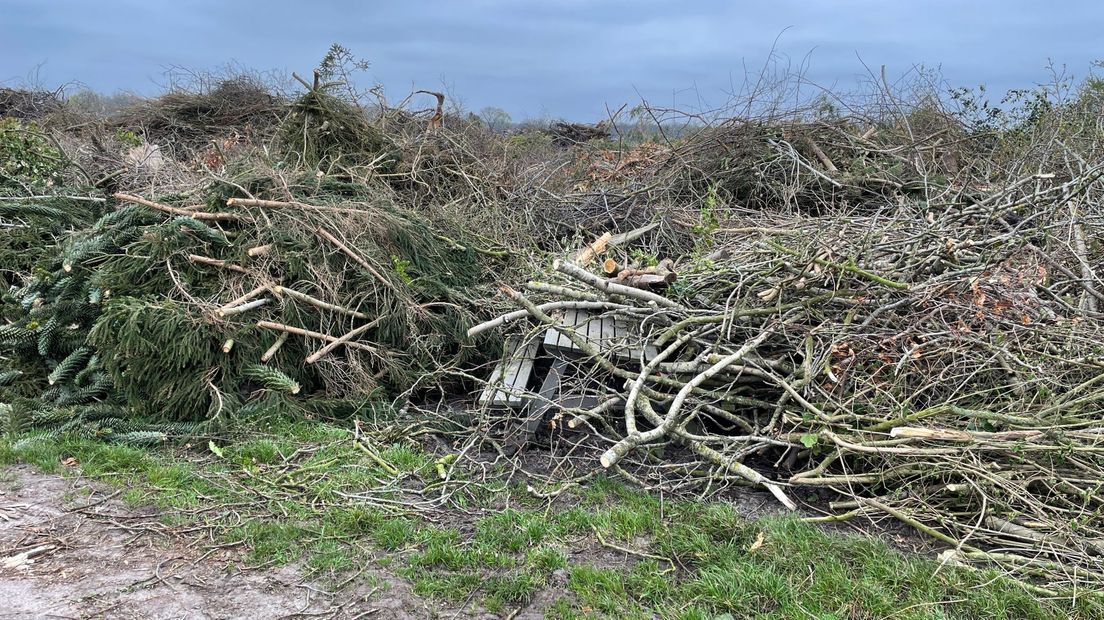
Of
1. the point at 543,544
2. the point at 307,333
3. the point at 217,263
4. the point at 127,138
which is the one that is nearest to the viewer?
the point at 543,544

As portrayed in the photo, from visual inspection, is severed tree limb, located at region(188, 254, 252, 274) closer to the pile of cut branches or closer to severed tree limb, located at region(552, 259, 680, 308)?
the pile of cut branches

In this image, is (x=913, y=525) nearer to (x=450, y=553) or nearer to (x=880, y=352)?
(x=880, y=352)

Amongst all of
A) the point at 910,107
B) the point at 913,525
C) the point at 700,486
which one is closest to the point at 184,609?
the point at 700,486

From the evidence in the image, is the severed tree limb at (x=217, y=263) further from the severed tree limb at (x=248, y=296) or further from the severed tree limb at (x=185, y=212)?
the severed tree limb at (x=185, y=212)

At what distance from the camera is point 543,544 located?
329 centimetres

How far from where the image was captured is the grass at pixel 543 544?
2.82m

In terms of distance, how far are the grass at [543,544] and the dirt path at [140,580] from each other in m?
0.11

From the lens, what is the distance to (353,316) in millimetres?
5117

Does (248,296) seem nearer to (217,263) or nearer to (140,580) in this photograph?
(217,263)

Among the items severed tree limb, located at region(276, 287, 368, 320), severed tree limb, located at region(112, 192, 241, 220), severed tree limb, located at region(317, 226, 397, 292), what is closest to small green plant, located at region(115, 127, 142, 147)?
severed tree limb, located at region(112, 192, 241, 220)

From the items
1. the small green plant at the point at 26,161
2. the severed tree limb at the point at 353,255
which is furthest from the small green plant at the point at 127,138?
the severed tree limb at the point at 353,255

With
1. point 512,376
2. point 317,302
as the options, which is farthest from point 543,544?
point 317,302

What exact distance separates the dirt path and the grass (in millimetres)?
111

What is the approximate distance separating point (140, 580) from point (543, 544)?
1777 mm
